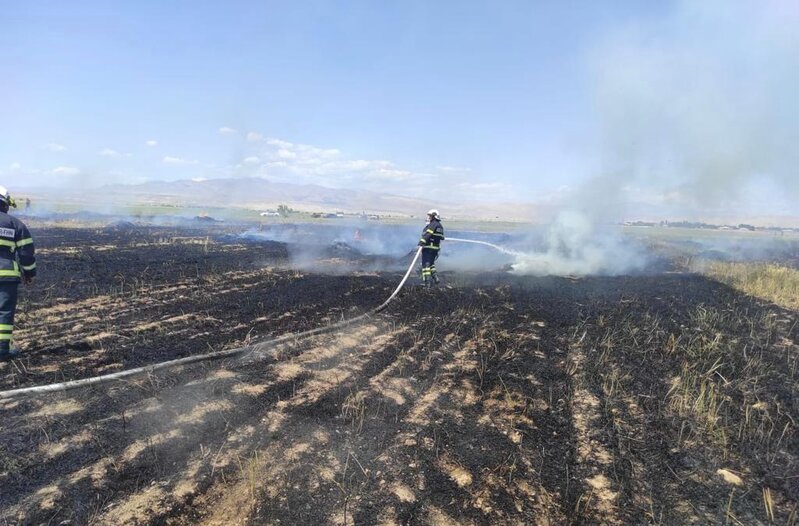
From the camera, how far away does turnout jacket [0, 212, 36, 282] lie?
5836 millimetres

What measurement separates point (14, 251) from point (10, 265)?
0.68ft

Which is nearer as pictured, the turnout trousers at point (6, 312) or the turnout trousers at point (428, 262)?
the turnout trousers at point (6, 312)

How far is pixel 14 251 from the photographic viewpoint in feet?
19.5

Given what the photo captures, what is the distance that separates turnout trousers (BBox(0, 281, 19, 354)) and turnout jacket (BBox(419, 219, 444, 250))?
8558 millimetres

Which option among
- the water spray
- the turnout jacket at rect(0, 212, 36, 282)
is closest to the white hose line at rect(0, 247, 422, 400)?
the water spray

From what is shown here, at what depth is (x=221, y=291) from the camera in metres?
10.8

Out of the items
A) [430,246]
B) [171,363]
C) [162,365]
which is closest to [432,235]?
[430,246]

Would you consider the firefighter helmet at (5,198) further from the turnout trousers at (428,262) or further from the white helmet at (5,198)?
the turnout trousers at (428,262)

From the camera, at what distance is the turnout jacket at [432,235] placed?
12254 millimetres

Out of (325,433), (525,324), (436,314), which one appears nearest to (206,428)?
(325,433)

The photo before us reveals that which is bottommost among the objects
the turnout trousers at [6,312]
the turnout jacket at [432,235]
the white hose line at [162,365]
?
the white hose line at [162,365]

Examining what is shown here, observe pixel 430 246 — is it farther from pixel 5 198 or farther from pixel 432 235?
pixel 5 198

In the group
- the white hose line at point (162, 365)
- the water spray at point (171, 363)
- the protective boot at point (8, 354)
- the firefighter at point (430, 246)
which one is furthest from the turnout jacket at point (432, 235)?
the protective boot at point (8, 354)

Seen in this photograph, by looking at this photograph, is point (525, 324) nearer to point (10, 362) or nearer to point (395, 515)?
point (395, 515)
